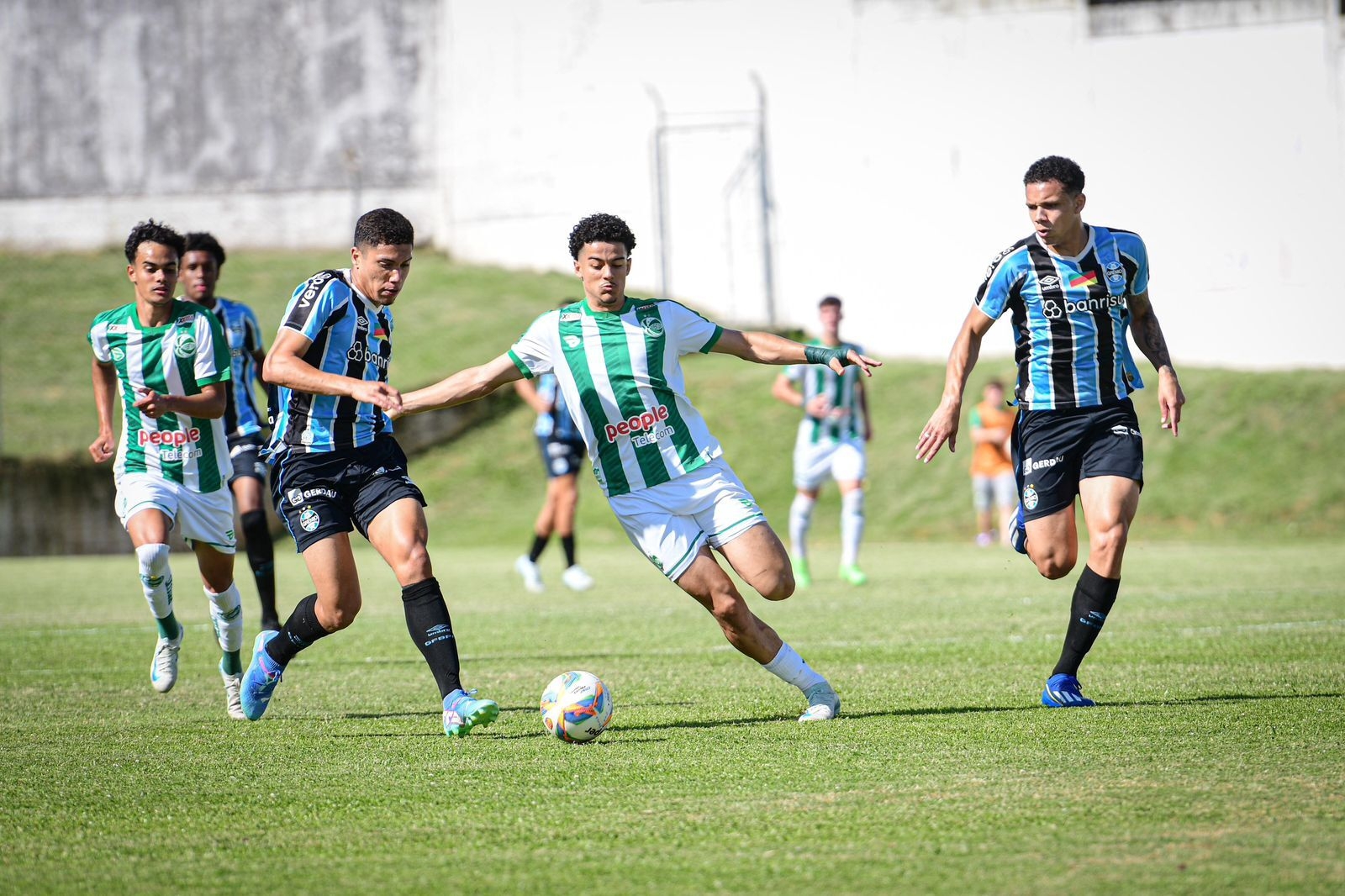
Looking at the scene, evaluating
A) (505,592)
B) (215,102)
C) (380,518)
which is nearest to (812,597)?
(505,592)

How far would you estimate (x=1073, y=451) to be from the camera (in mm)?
6590

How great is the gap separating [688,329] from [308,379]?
163 cm

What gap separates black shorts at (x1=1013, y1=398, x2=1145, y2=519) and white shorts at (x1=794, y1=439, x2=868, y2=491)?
7586 millimetres

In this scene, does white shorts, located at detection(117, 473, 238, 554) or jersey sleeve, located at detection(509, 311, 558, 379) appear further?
white shorts, located at detection(117, 473, 238, 554)

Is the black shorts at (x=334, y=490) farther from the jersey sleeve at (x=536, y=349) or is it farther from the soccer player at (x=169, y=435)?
the soccer player at (x=169, y=435)

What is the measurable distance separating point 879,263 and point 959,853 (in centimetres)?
2648

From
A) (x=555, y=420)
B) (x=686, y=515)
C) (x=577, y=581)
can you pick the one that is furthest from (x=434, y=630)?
(x=555, y=420)

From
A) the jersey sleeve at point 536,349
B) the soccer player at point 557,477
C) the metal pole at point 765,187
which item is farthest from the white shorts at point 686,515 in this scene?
the metal pole at point 765,187

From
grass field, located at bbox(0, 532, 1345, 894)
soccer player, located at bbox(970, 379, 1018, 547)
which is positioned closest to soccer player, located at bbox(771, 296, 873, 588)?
grass field, located at bbox(0, 532, 1345, 894)

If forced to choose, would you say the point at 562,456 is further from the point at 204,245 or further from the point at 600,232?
the point at 600,232

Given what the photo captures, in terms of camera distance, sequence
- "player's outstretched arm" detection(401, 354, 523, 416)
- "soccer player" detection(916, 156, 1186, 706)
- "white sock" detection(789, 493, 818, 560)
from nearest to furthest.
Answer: "player's outstretched arm" detection(401, 354, 523, 416)
"soccer player" detection(916, 156, 1186, 706)
"white sock" detection(789, 493, 818, 560)

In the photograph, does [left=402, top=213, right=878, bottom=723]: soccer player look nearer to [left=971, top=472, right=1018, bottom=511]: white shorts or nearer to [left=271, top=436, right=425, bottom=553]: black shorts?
[left=271, top=436, right=425, bottom=553]: black shorts

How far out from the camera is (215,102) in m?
36.1

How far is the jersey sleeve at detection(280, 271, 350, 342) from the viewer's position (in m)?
6.26
